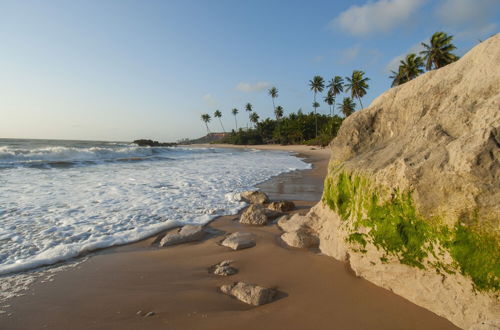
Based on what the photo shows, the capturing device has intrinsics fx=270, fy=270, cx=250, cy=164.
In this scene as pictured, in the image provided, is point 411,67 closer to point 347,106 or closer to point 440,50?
point 440,50

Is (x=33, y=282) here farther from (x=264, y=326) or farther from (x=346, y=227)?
(x=346, y=227)

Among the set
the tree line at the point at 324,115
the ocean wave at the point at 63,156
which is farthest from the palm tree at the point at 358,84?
the ocean wave at the point at 63,156

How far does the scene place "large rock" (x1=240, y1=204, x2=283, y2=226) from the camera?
17.3ft

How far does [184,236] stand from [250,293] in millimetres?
2059

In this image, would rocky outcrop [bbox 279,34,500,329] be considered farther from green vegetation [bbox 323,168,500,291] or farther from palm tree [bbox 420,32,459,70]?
palm tree [bbox 420,32,459,70]

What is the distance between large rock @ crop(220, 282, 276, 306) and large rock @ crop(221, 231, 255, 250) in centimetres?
119

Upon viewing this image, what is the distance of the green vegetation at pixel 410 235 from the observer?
1990mm

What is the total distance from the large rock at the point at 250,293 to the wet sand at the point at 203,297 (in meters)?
0.07

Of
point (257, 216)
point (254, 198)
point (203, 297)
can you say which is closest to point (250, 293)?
point (203, 297)

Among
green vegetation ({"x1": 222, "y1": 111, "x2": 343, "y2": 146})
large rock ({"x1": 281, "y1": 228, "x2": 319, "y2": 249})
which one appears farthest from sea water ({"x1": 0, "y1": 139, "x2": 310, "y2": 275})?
green vegetation ({"x1": 222, "y1": 111, "x2": 343, "y2": 146})

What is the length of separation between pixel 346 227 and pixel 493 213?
155cm

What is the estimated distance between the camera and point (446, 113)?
2857mm

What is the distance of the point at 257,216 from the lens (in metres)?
5.36

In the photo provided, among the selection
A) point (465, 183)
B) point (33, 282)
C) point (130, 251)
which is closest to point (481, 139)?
point (465, 183)
